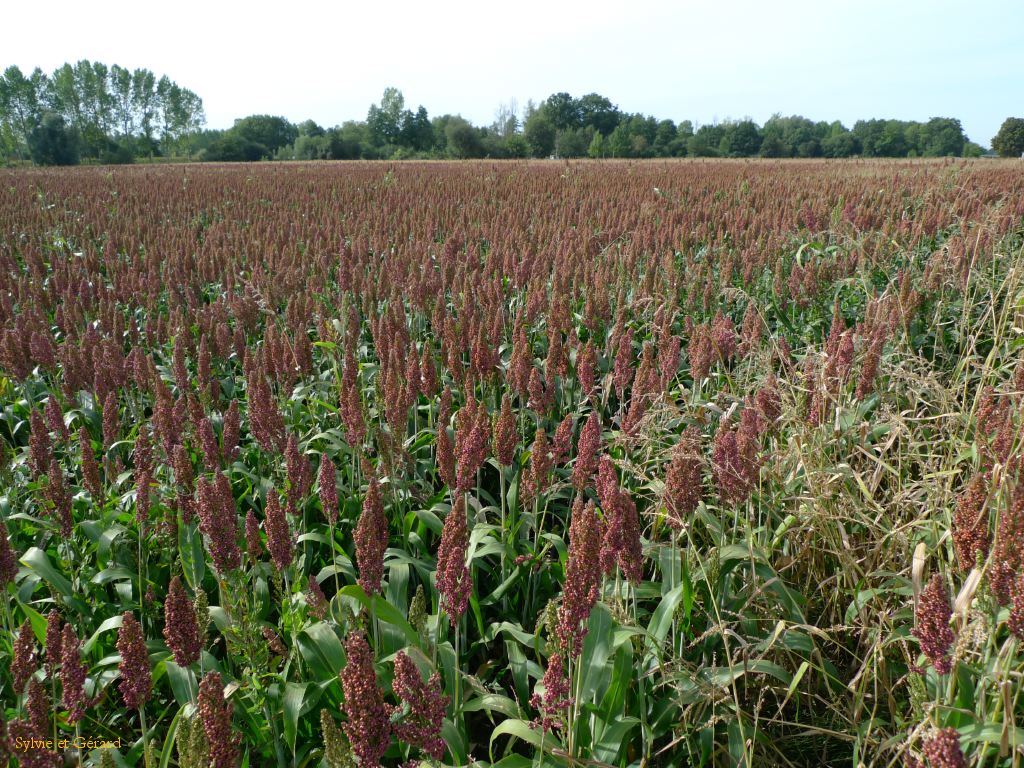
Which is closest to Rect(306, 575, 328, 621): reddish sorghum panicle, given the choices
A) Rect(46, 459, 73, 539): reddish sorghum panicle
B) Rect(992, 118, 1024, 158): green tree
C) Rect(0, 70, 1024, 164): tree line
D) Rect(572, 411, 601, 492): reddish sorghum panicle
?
Rect(572, 411, 601, 492): reddish sorghum panicle

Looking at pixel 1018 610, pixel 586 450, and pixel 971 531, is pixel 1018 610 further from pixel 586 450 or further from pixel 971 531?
pixel 586 450

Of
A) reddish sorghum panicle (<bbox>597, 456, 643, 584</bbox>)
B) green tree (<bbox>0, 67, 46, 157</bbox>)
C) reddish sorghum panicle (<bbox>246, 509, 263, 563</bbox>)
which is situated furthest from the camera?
green tree (<bbox>0, 67, 46, 157</bbox>)

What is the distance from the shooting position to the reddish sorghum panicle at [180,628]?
1558 mm

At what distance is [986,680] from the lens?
168 cm

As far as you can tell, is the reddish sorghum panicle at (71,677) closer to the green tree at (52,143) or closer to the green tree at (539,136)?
the green tree at (52,143)

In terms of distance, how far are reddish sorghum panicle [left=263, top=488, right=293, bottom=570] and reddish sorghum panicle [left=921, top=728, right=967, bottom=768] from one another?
1706 mm

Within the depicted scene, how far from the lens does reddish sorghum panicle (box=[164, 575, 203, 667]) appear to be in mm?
1558

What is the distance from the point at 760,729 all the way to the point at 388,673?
1.29 metres

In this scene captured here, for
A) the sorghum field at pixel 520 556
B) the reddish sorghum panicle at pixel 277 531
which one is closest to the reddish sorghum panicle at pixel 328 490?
the sorghum field at pixel 520 556

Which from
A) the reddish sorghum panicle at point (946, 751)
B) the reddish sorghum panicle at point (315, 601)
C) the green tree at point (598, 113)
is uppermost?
the green tree at point (598, 113)

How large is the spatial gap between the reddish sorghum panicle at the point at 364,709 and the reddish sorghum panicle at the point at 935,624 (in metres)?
1.18

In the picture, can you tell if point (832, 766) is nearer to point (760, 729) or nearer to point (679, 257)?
point (760, 729)

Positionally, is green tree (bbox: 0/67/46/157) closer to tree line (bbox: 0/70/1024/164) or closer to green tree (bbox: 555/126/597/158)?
tree line (bbox: 0/70/1024/164)

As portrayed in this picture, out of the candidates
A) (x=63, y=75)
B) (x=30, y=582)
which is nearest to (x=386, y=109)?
(x=63, y=75)
